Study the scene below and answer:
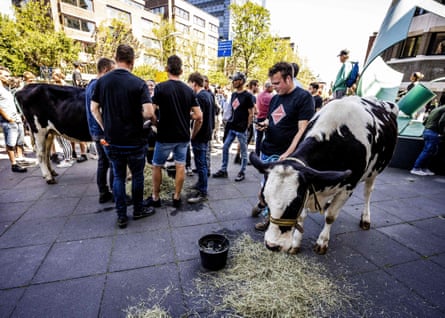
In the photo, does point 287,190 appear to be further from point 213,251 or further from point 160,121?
point 160,121

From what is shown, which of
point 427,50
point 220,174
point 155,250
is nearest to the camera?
point 155,250

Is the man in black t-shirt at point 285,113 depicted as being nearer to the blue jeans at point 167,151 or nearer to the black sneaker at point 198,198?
the blue jeans at point 167,151

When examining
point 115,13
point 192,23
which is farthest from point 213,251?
point 192,23

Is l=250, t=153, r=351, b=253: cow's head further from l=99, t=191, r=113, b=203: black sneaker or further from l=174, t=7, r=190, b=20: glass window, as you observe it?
l=174, t=7, r=190, b=20: glass window

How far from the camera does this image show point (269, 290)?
2244 mm

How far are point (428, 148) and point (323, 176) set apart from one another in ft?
21.8

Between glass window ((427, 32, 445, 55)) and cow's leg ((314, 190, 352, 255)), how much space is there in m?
30.2

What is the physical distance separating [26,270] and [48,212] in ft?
4.75

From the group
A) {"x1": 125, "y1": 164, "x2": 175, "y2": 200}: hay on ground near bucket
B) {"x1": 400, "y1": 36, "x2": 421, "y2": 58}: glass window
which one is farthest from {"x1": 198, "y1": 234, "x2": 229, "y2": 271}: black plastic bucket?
{"x1": 400, "y1": 36, "x2": 421, "y2": 58}: glass window

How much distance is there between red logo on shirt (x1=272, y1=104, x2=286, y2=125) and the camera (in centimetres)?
298

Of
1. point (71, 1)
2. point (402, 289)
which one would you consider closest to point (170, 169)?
point (402, 289)

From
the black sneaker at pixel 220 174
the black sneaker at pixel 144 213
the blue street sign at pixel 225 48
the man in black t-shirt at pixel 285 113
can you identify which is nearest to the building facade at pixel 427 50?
the blue street sign at pixel 225 48

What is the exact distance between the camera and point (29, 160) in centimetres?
634

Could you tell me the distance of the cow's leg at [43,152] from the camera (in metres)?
4.76
